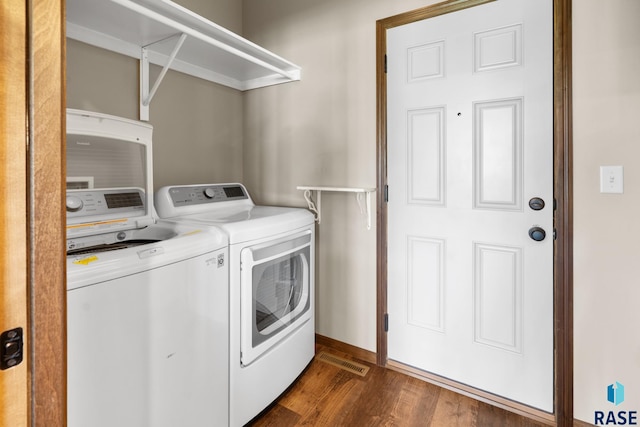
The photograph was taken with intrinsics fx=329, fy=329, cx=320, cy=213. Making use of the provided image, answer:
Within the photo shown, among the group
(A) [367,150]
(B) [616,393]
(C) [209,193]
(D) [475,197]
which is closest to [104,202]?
(C) [209,193]

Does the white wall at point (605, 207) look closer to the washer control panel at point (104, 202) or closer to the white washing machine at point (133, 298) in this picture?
the white washing machine at point (133, 298)

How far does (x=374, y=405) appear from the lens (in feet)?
5.64

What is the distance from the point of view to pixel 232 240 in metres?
1.40

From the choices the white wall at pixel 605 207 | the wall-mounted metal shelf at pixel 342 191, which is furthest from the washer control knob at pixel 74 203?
the white wall at pixel 605 207

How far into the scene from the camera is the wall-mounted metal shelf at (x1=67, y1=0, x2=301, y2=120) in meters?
1.48

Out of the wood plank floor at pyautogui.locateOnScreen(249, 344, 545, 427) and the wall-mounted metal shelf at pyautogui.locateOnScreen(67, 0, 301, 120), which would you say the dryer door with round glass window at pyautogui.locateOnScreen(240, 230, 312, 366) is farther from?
the wall-mounted metal shelf at pyautogui.locateOnScreen(67, 0, 301, 120)

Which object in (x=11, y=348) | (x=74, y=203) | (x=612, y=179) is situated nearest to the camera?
(x=11, y=348)

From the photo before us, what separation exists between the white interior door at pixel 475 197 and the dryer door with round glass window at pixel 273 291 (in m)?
0.55

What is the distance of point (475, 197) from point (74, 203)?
186 cm

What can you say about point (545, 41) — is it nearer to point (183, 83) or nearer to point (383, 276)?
point (383, 276)

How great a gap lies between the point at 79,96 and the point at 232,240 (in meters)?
1.14

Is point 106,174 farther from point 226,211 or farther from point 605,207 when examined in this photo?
point 605,207

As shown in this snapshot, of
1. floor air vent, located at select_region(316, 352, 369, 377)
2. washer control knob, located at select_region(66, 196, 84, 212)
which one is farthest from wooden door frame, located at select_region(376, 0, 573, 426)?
washer control knob, located at select_region(66, 196, 84, 212)

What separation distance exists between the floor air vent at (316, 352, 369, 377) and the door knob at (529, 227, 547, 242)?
1209 millimetres
